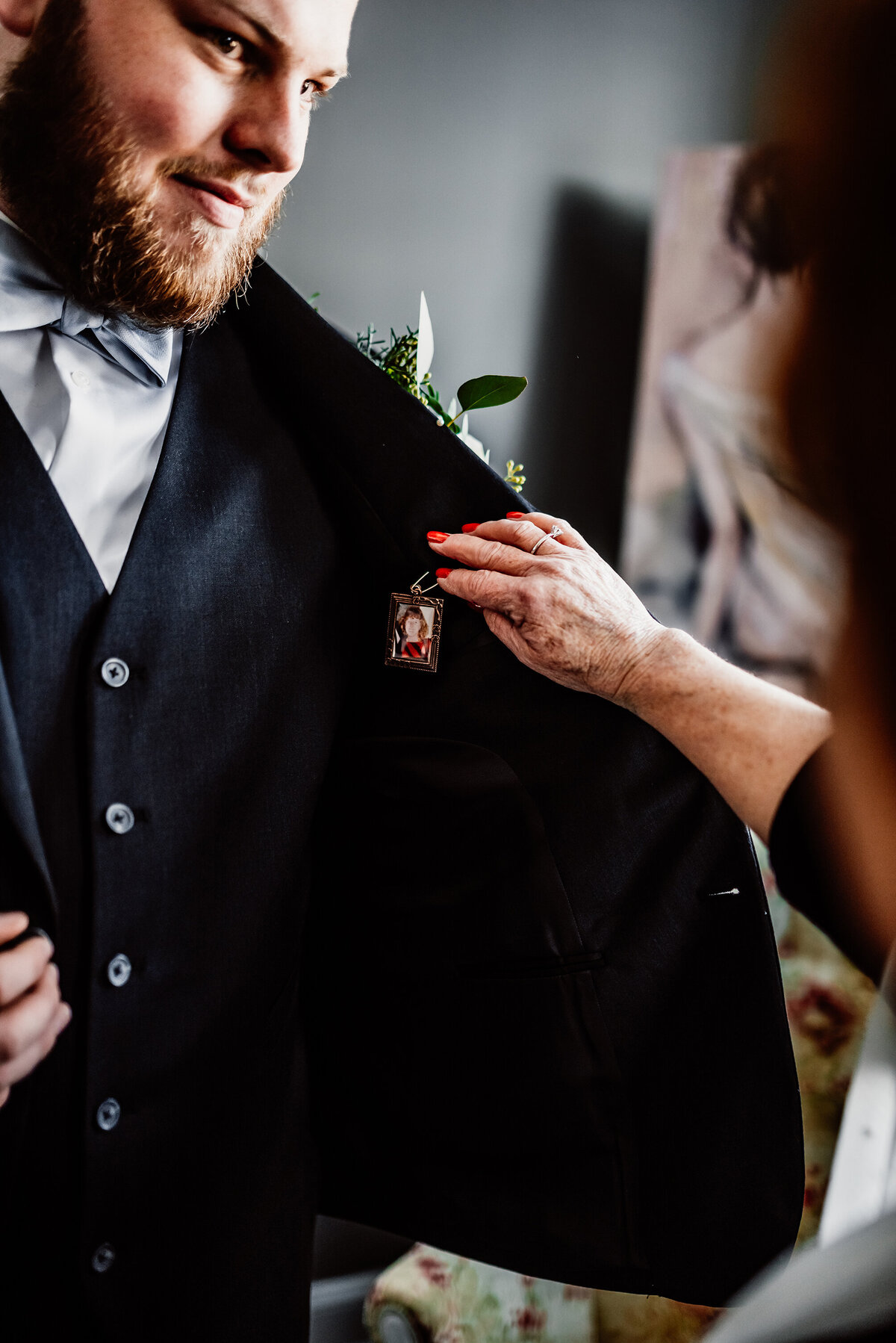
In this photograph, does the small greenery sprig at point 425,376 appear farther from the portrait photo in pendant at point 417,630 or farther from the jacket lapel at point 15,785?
→ the jacket lapel at point 15,785

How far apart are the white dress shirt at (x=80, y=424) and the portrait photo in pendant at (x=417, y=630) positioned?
27 centimetres

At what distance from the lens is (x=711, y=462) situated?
2211 mm

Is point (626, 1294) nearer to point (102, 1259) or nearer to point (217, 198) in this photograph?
point (102, 1259)

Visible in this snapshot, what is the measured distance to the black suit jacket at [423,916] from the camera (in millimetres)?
919

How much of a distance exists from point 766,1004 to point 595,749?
1.03ft

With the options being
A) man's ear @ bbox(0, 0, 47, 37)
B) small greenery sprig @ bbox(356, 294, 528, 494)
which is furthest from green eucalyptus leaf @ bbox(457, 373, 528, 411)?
man's ear @ bbox(0, 0, 47, 37)

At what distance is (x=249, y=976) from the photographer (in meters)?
0.96

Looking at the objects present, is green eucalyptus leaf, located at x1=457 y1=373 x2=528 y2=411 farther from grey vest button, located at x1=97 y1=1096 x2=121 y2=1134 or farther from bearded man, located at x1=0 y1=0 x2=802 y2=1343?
grey vest button, located at x1=97 y1=1096 x2=121 y2=1134

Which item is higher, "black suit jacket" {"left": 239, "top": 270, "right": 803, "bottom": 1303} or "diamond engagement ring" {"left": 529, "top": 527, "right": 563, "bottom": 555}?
"diamond engagement ring" {"left": 529, "top": 527, "right": 563, "bottom": 555}

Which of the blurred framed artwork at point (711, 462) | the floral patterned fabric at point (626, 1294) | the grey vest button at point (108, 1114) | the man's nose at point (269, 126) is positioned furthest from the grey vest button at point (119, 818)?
the blurred framed artwork at point (711, 462)

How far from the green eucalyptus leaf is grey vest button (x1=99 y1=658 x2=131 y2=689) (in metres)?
0.57

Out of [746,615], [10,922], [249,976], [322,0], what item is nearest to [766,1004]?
[249,976]

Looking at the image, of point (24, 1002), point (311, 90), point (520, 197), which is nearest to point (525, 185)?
point (520, 197)

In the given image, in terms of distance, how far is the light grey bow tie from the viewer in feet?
2.79
